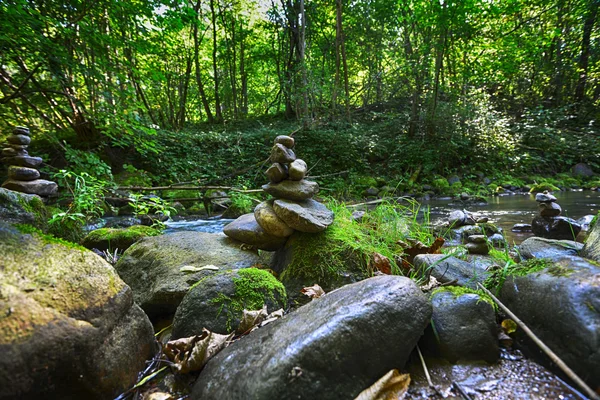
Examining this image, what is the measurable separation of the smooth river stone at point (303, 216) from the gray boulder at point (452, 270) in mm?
925

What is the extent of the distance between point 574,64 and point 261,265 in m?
19.7

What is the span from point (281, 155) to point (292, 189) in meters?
0.38

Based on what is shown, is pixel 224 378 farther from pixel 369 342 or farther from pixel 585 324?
pixel 585 324

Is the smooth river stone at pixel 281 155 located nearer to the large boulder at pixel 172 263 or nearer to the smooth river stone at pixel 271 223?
A: the smooth river stone at pixel 271 223

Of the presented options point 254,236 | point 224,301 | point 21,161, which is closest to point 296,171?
point 254,236

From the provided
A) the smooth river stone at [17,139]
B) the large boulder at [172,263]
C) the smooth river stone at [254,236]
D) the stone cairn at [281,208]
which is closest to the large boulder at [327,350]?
the large boulder at [172,263]

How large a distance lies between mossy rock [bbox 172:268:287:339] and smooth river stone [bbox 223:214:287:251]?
39.0 inches

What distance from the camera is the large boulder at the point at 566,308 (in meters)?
1.16

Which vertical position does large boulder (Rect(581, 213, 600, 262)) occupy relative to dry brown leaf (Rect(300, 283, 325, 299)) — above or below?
above

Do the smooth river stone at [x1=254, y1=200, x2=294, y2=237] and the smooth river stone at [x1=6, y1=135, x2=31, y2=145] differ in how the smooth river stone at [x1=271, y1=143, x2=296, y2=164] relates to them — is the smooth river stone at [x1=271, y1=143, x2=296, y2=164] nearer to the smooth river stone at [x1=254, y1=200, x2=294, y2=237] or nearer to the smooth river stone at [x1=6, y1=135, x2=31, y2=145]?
the smooth river stone at [x1=254, y1=200, x2=294, y2=237]

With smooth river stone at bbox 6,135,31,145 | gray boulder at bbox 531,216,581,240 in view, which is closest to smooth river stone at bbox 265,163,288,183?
smooth river stone at bbox 6,135,31,145

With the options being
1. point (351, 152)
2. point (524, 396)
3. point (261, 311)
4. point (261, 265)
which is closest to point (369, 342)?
point (524, 396)

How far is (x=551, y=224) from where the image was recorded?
461cm

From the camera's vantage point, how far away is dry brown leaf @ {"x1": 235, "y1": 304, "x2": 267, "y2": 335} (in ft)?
5.63
